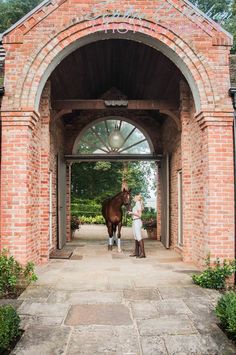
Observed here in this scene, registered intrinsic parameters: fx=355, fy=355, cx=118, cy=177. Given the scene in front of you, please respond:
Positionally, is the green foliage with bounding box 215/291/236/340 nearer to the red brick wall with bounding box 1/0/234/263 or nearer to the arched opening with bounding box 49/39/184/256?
the red brick wall with bounding box 1/0/234/263

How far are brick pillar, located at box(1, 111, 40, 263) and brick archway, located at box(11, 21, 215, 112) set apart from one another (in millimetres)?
482

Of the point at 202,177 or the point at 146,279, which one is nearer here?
the point at 146,279

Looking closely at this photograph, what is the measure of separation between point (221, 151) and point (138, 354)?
433 centimetres

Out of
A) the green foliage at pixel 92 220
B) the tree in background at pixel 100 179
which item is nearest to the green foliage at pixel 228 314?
the tree in background at pixel 100 179

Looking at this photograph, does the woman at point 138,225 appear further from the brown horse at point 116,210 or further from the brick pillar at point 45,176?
the brick pillar at point 45,176

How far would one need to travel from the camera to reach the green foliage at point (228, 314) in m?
3.98

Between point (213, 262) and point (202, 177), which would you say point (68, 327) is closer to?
point (213, 262)

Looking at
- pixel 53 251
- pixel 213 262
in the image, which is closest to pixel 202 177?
pixel 213 262

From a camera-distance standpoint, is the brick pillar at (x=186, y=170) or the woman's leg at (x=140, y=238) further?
the woman's leg at (x=140, y=238)

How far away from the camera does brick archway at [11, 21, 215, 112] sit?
6891mm

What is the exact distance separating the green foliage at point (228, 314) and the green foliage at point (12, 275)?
3.25 metres

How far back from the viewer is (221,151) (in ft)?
22.5

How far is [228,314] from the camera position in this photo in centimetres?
414

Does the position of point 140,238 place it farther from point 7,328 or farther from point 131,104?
point 7,328
